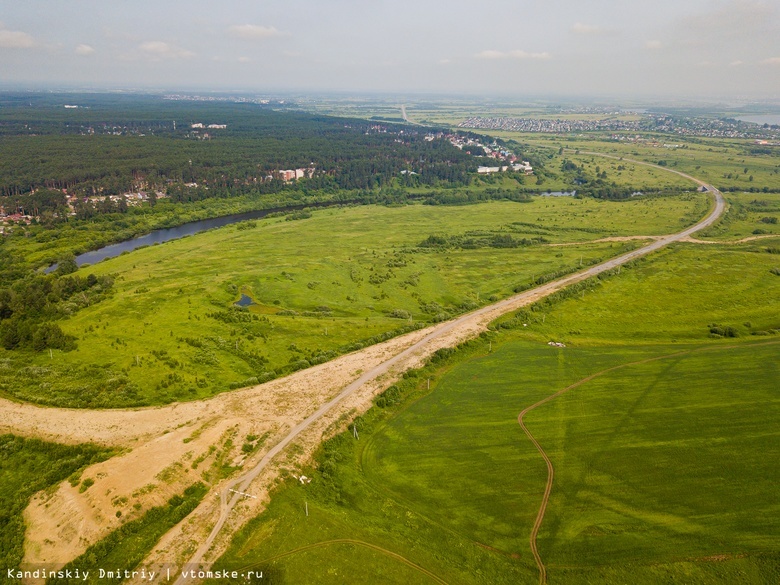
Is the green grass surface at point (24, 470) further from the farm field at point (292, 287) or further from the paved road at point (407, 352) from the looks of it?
the paved road at point (407, 352)

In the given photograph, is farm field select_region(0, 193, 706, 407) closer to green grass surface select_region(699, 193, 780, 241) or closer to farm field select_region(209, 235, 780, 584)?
green grass surface select_region(699, 193, 780, 241)

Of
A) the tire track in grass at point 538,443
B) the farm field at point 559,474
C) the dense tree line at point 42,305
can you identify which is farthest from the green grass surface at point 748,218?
the dense tree line at point 42,305

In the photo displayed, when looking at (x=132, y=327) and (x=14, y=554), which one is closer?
(x=14, y=554)

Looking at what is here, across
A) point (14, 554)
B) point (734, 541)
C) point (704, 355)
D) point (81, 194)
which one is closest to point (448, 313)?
point (704, 355)

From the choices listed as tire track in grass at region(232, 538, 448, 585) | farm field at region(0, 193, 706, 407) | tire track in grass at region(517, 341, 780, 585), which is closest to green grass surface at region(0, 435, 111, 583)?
farm field at region(0, 193, 706, 407)

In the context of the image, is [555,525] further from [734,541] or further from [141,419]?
[141,419]
